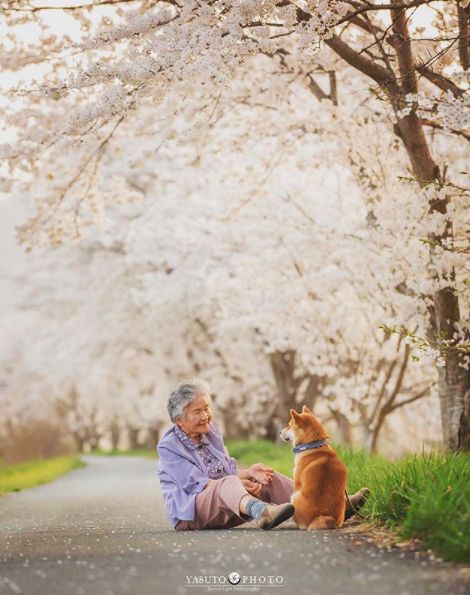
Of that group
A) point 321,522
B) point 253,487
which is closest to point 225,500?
point 253,487

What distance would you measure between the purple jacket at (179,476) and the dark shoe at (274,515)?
735 millimetres

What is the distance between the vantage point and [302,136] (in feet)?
39.4

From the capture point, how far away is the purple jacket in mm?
6734

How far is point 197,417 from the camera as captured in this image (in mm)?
6922

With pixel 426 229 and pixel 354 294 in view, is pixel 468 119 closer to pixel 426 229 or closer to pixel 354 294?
pixel 426 229

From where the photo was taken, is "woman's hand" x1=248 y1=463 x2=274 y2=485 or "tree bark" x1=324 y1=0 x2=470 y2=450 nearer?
"woman's hand" x1=248 y1=463 x2=274 y2=485

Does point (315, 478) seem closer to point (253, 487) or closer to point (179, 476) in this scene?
point (253, 487)

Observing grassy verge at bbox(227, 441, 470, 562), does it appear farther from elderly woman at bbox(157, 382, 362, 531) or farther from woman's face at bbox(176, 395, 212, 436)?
woman's face at bbox(176, 395, 212, 436)

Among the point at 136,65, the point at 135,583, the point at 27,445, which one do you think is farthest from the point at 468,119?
the point at 27,445

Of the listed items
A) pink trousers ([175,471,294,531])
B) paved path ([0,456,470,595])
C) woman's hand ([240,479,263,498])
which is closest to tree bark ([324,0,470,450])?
pink trousers ([175,471,294,531])

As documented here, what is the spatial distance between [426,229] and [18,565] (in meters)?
5.73

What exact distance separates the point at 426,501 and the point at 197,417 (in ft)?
7.34

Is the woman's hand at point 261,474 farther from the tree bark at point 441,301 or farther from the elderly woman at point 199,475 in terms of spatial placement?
the tree bark at point 441,301

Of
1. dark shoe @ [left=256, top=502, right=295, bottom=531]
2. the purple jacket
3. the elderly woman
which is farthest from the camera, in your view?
the purple jacket
